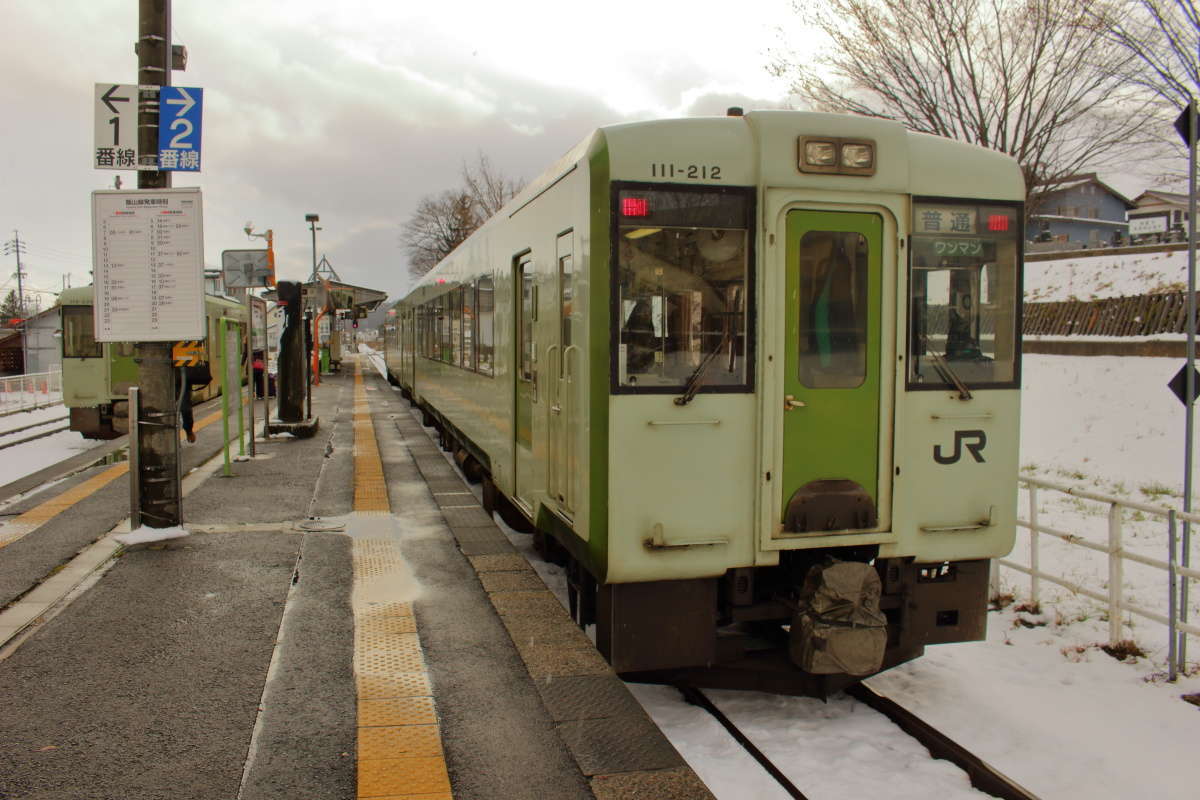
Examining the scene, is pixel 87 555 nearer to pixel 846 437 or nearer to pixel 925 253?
pixel 846 437

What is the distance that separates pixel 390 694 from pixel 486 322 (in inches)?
173

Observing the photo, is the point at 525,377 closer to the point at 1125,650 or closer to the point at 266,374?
the point at 1125,650

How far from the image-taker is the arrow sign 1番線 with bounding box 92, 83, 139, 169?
6832 millimetres

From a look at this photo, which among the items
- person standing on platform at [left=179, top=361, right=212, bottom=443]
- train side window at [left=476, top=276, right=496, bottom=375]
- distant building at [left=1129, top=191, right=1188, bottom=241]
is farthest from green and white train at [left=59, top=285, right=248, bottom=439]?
distant building at [left=1129, top=191, right=1188, bottom=241]

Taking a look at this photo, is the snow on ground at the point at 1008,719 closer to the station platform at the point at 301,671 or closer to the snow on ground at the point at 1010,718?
the snow on ground at the point at 1010,718

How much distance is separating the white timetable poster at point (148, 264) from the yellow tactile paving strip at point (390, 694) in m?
2.28

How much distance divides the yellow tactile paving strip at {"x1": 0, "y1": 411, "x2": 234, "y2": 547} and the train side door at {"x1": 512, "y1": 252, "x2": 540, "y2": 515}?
154 inches

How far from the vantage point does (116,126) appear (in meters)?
6.87

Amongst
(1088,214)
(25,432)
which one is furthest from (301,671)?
(1088,214)

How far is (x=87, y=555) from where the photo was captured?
6.55 m

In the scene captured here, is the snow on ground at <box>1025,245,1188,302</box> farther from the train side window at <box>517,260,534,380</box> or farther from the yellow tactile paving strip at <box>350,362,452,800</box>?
the yellow tactile paving strip at <box>350,362,452,800</box>

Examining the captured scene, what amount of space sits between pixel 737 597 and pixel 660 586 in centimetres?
42

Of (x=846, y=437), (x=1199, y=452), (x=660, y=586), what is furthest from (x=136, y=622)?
(x=1199, y=452)

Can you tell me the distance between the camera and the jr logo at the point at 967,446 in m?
4.57
